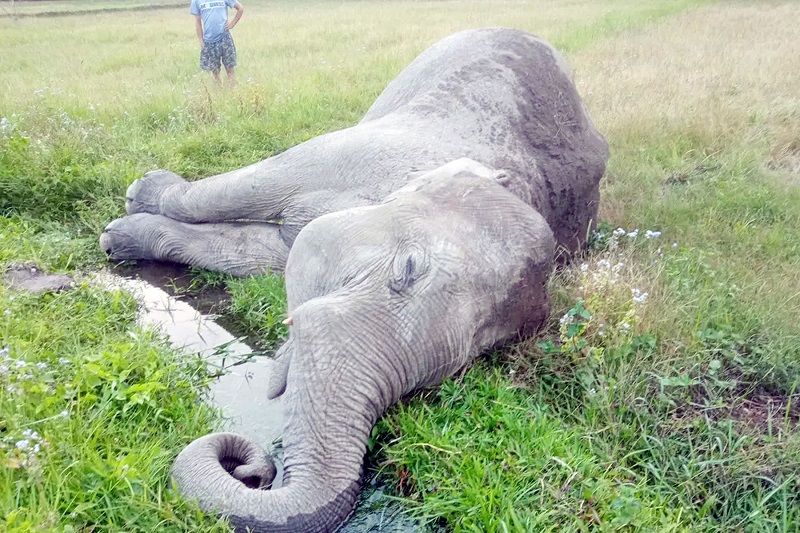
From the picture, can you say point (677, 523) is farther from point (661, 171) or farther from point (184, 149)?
point (184, 149)

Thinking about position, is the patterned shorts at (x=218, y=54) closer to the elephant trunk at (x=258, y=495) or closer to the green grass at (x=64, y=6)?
the elephant trunk at (x=258, y=495)

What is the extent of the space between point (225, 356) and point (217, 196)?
1.23 m

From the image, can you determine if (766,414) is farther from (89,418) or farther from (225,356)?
(89,418)

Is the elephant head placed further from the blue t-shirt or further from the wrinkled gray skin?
the blue t-shirt

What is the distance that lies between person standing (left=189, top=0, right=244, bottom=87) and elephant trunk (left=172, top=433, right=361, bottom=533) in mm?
8002

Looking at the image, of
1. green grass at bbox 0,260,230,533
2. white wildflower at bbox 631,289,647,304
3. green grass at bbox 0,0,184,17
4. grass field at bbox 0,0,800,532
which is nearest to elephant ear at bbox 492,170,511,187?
grass field at bbox 0,0,800,532

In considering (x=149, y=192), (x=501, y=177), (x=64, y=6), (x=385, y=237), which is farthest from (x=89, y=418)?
(x=64, y=6)

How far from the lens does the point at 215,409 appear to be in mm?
3455

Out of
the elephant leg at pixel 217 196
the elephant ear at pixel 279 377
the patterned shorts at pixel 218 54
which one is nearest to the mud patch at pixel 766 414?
the elephant ear at pixel 279 377

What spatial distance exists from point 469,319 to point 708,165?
15.1ft

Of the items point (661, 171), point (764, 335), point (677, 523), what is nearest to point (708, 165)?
point (661, 171)

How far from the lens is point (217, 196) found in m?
4.75

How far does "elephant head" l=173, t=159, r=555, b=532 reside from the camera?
8.33 feet

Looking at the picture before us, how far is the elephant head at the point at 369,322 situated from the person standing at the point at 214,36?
7.35 metres
